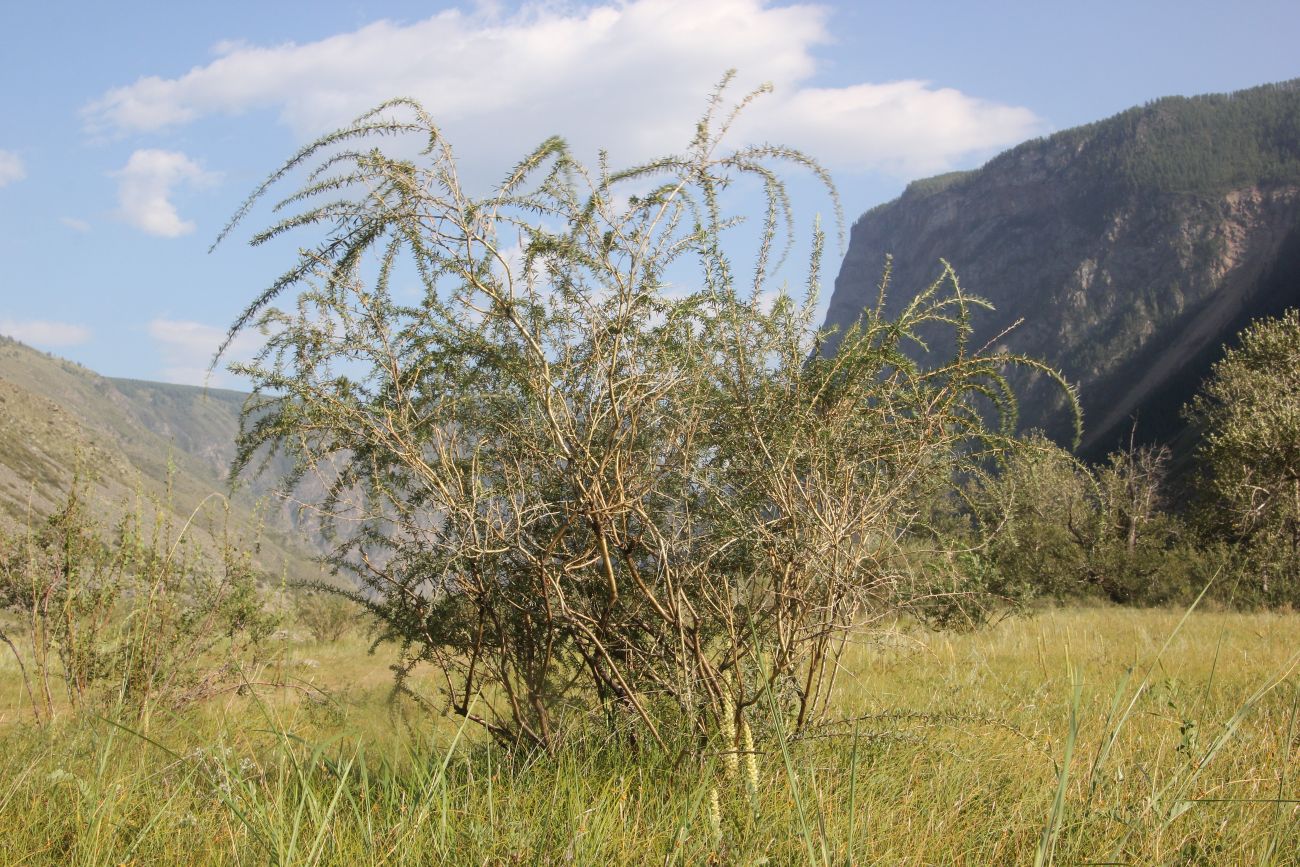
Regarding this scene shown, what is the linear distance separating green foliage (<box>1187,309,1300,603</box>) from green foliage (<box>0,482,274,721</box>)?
49.1ft

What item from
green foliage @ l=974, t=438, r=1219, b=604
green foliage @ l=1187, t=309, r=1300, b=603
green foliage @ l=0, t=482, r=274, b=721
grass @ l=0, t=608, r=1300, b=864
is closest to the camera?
grass @ l=0, t=608, r=1300, b=864

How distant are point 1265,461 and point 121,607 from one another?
62.1 feet

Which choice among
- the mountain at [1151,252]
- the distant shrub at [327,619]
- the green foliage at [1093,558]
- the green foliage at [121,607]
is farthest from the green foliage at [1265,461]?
the mountain at [1151,252]

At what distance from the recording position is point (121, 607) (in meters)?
5.77

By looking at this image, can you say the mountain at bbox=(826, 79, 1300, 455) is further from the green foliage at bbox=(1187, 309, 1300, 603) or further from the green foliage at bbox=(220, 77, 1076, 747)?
the green foliage at bbox=(220, 77, 1076, 747)

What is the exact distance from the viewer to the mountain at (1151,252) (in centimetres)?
11834

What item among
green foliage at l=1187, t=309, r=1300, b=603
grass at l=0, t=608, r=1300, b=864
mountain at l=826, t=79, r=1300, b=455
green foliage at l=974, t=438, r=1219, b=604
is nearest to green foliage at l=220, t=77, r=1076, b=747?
grass at l=0, t=608, r=1300, b=864

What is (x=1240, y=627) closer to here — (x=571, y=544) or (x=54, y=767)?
(x=571, y=544)

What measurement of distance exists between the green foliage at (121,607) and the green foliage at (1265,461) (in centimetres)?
1497

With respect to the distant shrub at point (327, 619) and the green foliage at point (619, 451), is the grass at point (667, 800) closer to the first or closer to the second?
the green foliage at point (619, 451)

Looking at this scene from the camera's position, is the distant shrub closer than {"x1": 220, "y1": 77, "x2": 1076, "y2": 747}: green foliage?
No

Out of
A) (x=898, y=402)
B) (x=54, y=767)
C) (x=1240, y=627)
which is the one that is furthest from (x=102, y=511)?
(x=1240, y=627)

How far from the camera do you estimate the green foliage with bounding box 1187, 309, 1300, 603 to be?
667 inches

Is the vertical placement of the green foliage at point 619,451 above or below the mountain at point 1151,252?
below
